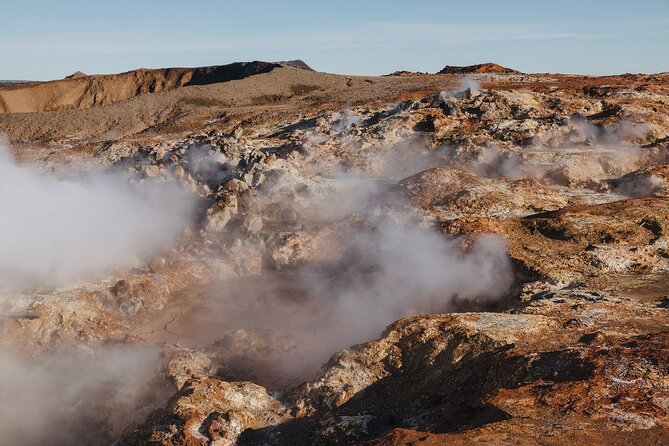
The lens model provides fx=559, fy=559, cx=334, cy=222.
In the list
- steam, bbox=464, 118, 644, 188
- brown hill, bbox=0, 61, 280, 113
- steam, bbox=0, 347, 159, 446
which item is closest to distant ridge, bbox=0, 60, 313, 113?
brown hill, bbox=0, 61, 280, 113

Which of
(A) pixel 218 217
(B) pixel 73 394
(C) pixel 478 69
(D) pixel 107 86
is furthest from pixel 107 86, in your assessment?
(B) pixel 73 394

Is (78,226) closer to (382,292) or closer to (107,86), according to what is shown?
(382,292)

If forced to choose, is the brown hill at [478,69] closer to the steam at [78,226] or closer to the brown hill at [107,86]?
the brown hill at [107,86]

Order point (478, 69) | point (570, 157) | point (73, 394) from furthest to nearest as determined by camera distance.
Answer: point (478, 69) < point (570, 157) < point (73, 394)

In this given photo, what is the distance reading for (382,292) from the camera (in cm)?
1055

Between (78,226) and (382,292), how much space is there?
6648mm

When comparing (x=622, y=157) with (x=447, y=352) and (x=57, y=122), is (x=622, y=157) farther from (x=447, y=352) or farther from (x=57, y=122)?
(x=57, y=122)

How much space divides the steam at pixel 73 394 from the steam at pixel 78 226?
224 cm

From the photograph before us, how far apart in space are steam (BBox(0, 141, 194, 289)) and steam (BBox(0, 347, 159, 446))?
224cm

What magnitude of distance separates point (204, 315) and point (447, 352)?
227 inches

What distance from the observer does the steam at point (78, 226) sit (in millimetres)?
10625

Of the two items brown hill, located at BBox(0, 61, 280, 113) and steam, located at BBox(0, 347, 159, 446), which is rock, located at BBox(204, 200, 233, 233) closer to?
steam, located at BBox(0, 347, 159, 446)

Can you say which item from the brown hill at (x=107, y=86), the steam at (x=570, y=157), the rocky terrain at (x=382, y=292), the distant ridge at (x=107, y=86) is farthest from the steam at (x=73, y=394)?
the brown hill at (x=107, y=86)

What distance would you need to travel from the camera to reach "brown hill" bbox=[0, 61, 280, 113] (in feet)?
137
